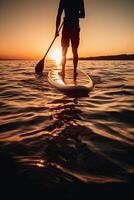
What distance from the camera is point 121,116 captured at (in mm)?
3873

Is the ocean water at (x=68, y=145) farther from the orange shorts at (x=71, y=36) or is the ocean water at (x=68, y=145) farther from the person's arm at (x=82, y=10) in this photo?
the person's arm at (x=82, y=10)

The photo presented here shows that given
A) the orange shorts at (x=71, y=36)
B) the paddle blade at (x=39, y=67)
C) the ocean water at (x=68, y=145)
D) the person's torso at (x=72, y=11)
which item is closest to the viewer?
the ocean water at (x=68, y=145)

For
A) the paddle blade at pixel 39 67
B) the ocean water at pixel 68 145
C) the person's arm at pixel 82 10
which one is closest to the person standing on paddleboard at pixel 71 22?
the person's arm at pixel 82 10

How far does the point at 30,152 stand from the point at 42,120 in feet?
3.79

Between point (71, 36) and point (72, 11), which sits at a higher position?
point (72, 11)

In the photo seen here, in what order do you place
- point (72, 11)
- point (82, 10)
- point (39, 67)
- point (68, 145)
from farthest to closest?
point (39, 67)
point (82, 10)
point (72, 11)
point (68, 145)

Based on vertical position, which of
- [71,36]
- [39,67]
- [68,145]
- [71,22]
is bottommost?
[68,145]

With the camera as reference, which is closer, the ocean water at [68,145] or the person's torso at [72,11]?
the ocean water at [68,145]

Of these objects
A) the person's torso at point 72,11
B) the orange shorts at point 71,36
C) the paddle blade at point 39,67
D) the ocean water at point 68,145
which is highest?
the person's torso at point 72,11

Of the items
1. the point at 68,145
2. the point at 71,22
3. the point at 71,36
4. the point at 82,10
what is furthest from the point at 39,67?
the point at 68,145

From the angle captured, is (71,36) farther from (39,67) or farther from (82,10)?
(39,67)

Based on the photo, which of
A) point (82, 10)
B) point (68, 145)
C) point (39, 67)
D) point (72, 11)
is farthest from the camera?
point (39, 67)

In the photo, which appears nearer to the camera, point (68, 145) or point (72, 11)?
point (68, 145)

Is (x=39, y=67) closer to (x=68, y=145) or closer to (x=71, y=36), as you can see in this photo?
(x=71, y=36)
